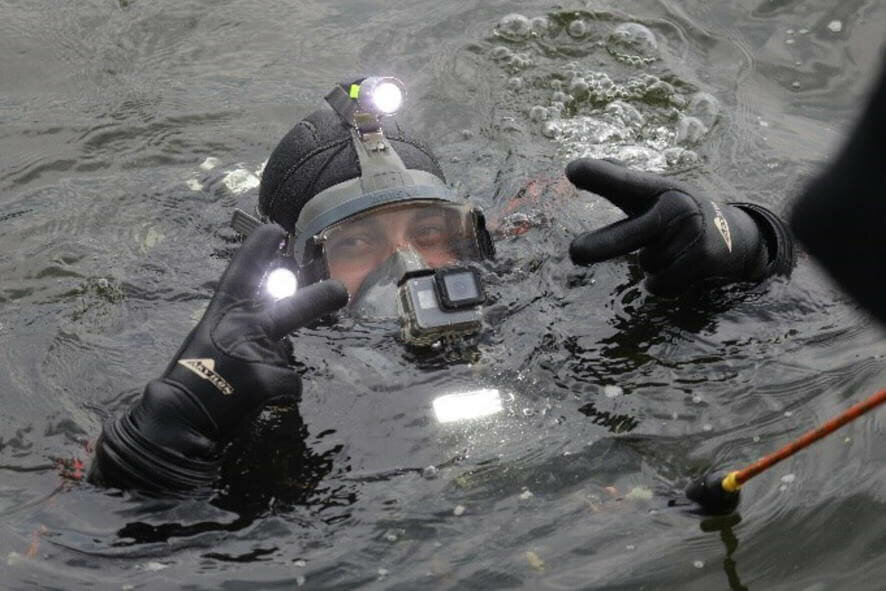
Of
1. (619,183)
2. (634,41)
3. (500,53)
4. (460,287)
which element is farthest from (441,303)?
(634,41)

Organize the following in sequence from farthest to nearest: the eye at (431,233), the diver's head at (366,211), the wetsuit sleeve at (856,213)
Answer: the eye at (431,233), the diver's head at (366,211), the wetsuit sleeve at (856,213)

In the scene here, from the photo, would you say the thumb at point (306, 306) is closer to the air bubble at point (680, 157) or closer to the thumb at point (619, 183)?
the thumb at point (619, 183)

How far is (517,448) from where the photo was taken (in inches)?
143

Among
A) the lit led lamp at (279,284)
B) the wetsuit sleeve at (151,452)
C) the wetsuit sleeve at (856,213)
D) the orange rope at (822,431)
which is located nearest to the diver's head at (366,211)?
the lit led lamp at (279,284)

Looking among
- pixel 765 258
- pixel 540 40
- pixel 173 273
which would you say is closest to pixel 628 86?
pixel 540 40

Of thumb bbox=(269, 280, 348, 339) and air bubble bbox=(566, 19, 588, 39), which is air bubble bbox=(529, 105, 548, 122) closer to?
air bubble bbox=(566, 19, 588, 39)

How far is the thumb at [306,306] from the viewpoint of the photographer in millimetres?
3619

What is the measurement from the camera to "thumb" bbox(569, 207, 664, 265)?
158 inches

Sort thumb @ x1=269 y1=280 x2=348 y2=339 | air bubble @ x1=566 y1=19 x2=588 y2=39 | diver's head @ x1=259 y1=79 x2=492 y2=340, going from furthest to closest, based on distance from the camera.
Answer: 1. air bubble @ x1=566 y1=19 x2=588 y2=39
2. diver's head @ x1=259 y1=79 x2=492 y2=340
3. thumb @ x1=269 y1=280 x2=348 y2=339

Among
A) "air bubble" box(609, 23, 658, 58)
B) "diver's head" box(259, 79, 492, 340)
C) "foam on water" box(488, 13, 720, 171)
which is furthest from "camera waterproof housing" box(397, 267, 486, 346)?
"air bubble" box(609, 23, 658, 58)

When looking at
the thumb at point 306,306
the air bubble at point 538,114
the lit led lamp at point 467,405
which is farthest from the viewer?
the air bubble at point 538,114

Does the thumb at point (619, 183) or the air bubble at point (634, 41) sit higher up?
the air bubble at point (634, 41)

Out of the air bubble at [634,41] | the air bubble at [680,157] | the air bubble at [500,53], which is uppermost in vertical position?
the air bubble at [500,53]

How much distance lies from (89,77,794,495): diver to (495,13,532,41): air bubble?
6.13ft
